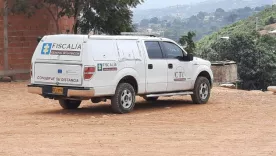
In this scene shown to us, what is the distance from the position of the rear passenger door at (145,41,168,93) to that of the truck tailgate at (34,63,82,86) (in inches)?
83.8

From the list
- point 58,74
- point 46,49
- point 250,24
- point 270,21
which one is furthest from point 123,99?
point 270,21

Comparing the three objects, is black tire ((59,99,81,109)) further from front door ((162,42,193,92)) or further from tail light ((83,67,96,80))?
front door ((162,42,193,92))

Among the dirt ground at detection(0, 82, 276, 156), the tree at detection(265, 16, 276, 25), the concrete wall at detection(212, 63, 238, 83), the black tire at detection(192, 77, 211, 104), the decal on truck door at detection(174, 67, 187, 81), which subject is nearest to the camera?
the dirt ground at detection(0, 82, 276, 156)

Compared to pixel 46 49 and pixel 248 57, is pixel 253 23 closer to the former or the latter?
pixel 248 57

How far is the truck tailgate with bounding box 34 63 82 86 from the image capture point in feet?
Result: 44.8

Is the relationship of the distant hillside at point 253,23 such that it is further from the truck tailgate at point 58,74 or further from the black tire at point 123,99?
the truck tailgate at point 58,74

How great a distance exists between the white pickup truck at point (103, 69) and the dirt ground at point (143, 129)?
19.1 inches

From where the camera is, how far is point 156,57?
15.5 m

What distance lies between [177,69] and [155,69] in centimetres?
97

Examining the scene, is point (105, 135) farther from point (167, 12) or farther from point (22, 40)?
point (167, 12)

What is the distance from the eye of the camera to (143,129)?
11.9 m

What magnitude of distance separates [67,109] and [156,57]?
8.63 ft

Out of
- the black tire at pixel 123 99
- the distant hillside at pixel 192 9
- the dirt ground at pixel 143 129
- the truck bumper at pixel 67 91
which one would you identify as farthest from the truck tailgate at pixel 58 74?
the distant hillside at pixel 192 9

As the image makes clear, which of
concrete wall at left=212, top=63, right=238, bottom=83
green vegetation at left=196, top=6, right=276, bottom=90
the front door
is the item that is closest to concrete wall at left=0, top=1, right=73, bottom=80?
concrete wall at left=212, top=63, right=238, bottom=83
